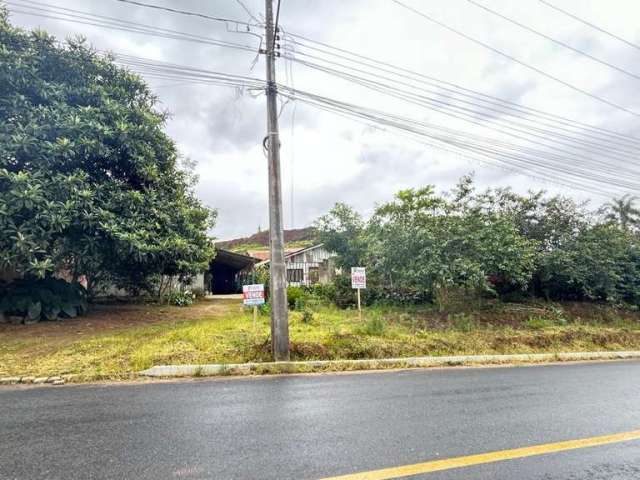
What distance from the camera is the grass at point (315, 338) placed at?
6.79m

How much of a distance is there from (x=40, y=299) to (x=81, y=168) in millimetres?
3635

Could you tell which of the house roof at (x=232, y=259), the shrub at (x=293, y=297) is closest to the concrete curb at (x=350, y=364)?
the shrub at (x=293, y=297)

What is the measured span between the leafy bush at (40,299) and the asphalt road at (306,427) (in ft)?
17.1

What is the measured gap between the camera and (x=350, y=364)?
714 centimetres

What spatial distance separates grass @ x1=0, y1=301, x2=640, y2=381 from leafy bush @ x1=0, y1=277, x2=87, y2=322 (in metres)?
0.53

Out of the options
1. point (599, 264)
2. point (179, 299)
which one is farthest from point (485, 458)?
point (179, 299)

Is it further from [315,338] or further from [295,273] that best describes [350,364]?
[295,273]

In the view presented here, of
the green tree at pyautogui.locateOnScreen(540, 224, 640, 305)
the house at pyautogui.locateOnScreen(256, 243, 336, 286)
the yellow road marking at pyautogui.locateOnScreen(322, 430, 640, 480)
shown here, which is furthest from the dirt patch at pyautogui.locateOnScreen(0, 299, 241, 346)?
the house at pyautogui.locateOnScreen(256, 243, 336, 286)

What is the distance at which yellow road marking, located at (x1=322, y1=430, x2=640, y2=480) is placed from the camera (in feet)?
9.09

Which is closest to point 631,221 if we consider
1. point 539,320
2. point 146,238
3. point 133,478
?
point 539,320

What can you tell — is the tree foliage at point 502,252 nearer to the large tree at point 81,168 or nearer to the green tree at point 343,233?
the green tree at point 343,233

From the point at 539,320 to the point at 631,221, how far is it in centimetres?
1420

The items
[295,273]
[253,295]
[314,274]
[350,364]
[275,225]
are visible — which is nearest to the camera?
[350,364]

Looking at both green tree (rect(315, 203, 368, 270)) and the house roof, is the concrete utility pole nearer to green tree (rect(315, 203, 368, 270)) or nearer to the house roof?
green tree (rect(315, 203, 368, 270))
